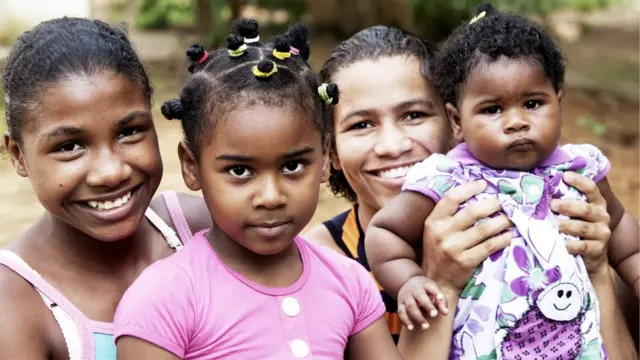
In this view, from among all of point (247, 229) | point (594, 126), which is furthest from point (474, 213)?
point (594, 126)

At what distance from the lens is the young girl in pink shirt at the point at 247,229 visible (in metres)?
2.33

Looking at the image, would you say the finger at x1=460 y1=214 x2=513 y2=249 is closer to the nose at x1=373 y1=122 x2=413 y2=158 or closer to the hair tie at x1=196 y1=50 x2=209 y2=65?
the nose at x1=373 y1=122 x2=413 y2=158

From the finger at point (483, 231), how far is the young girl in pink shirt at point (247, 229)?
0.50 meters

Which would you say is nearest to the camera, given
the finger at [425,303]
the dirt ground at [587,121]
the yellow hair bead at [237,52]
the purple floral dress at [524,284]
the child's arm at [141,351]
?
the child's arm at [141,351]

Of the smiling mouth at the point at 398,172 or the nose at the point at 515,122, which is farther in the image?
the smiling mouth at the point at 398,172

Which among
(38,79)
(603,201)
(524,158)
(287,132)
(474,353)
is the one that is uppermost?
(38,79)

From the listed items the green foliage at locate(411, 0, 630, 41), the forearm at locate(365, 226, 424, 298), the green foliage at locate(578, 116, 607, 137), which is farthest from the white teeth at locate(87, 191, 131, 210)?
the green foliage at locate(411, 0, 630, 41)

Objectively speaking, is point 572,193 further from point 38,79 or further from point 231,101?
point 38,79

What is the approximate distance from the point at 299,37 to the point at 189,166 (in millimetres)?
474

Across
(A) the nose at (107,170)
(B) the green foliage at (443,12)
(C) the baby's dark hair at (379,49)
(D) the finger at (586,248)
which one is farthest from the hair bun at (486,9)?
(B) the green foliage at (443,12)

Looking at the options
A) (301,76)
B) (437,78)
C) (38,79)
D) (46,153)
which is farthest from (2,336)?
(437,78)

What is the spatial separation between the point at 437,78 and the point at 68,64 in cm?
129

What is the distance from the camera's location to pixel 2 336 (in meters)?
2.36

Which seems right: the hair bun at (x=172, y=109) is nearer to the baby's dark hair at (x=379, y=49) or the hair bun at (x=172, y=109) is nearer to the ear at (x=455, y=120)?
the baby's dark hair at (x=379, y=49)
